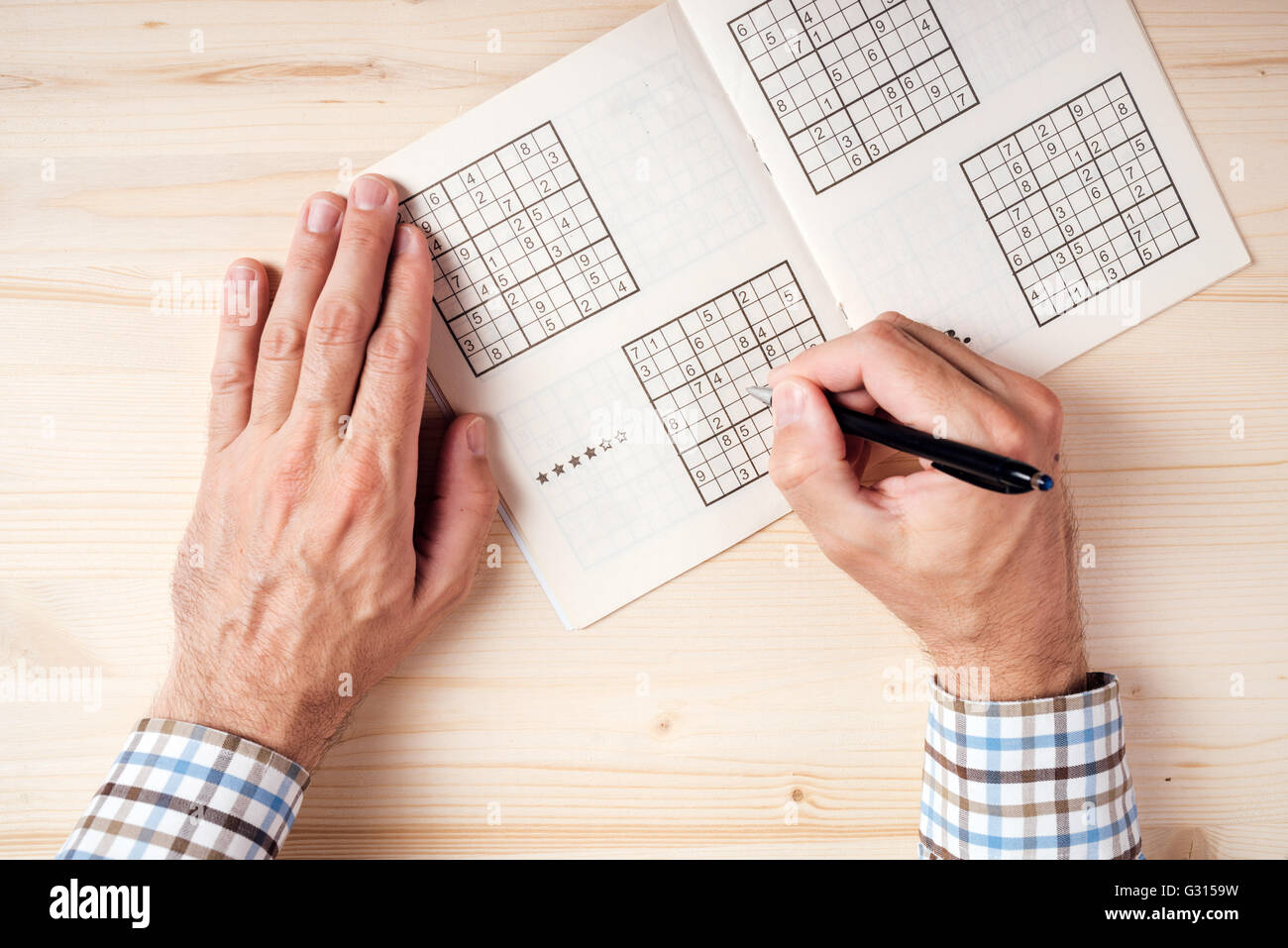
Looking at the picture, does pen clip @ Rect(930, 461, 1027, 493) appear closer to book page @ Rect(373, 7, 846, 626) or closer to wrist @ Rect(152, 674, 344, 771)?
book page @ Rect(373, 7, 846, 626)

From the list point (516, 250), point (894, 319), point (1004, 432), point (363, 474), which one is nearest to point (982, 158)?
point (894, 319)

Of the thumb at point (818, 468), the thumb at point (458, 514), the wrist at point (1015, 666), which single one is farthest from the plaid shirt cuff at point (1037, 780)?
the thumb at point (458, 514)

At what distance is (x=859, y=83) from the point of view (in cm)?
86

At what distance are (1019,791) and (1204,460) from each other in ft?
1.34

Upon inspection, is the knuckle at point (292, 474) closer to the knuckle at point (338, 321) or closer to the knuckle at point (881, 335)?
the knuckle at point (338, 321)

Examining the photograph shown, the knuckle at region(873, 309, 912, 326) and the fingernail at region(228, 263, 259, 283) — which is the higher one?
the fingernail at region(228, 263, 259, 283)

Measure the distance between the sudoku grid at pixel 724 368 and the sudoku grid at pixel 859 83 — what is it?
0.42 ft

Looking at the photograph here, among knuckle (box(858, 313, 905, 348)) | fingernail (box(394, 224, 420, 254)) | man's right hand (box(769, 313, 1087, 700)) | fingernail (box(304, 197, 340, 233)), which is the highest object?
fingernail (box(304, 197, 340, 233))

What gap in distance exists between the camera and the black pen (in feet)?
2.16

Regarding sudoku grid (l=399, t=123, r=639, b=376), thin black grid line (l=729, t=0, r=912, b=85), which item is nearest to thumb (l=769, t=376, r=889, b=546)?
sudoku grid (l=399, t=123, r=639, b=376)

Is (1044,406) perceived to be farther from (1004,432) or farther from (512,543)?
(512,543)

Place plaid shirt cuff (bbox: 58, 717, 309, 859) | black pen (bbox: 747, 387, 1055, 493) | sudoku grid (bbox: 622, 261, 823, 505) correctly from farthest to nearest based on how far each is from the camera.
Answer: sudoku grid (bbox: 622, 261, 823, 505) < plaid shirt cuff (bbox: 58, 717, 309, 859) < black pen (bbox: 747, 387, 1055, 493)

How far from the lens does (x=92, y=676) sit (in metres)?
0.88

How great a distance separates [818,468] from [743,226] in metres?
0.27
